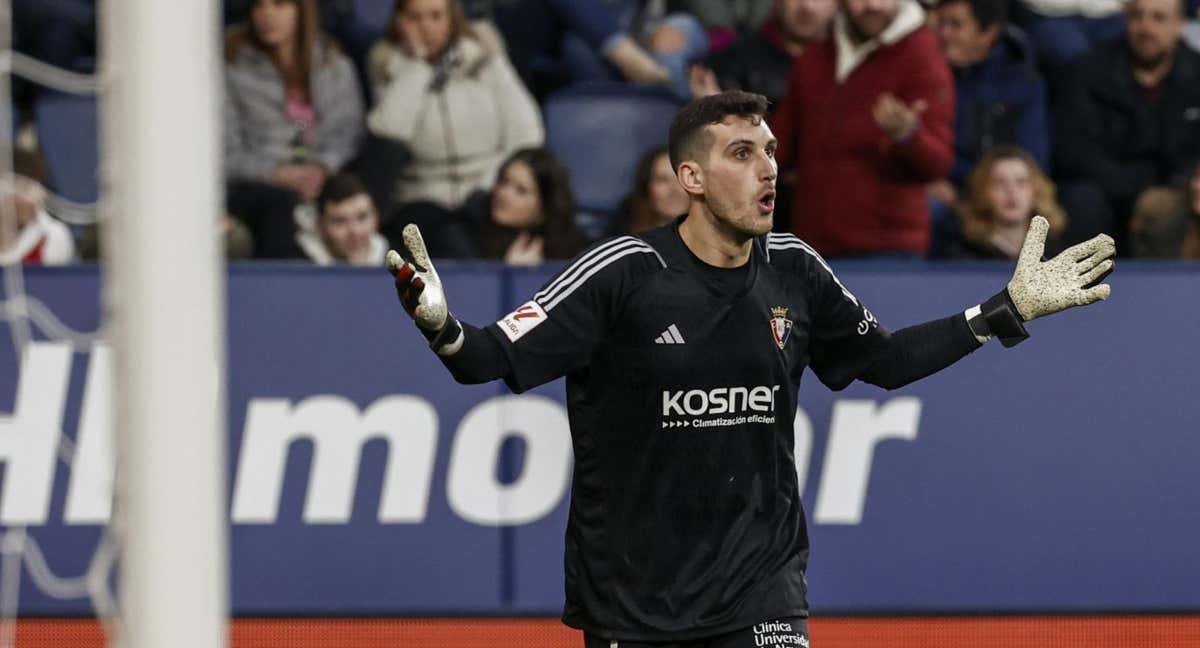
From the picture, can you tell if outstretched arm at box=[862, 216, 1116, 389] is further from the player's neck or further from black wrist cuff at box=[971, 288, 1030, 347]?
the player's neck

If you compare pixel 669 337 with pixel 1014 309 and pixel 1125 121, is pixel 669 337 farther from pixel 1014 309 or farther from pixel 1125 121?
pixel 1125 121

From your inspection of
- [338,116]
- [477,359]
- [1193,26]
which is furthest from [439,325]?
[1193,26]

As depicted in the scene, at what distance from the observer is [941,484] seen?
7.22 m

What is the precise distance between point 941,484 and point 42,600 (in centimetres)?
317

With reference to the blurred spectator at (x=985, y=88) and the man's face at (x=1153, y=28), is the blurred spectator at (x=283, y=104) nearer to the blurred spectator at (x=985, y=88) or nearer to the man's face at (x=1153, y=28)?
the blurred spectator at (x=985, y=88)

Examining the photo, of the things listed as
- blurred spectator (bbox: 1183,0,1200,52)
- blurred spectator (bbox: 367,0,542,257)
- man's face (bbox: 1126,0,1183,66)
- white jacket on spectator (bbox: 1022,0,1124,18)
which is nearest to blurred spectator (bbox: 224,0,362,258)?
blurred spectator (bbox: 367,0,542,257)

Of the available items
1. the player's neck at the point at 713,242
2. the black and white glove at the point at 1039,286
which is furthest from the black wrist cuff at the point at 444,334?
the black and white glove at the point at 1039,286

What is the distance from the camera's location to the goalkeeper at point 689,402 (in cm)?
491

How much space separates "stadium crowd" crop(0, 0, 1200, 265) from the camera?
788cm

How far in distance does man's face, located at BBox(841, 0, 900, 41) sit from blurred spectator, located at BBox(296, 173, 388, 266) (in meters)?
2.02

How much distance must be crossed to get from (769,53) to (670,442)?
387 centimetres

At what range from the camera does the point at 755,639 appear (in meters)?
4.88

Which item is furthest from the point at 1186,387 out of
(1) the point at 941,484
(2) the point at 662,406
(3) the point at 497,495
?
(2) the point at 662,406

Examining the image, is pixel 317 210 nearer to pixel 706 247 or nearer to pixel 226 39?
pixel 226 39
